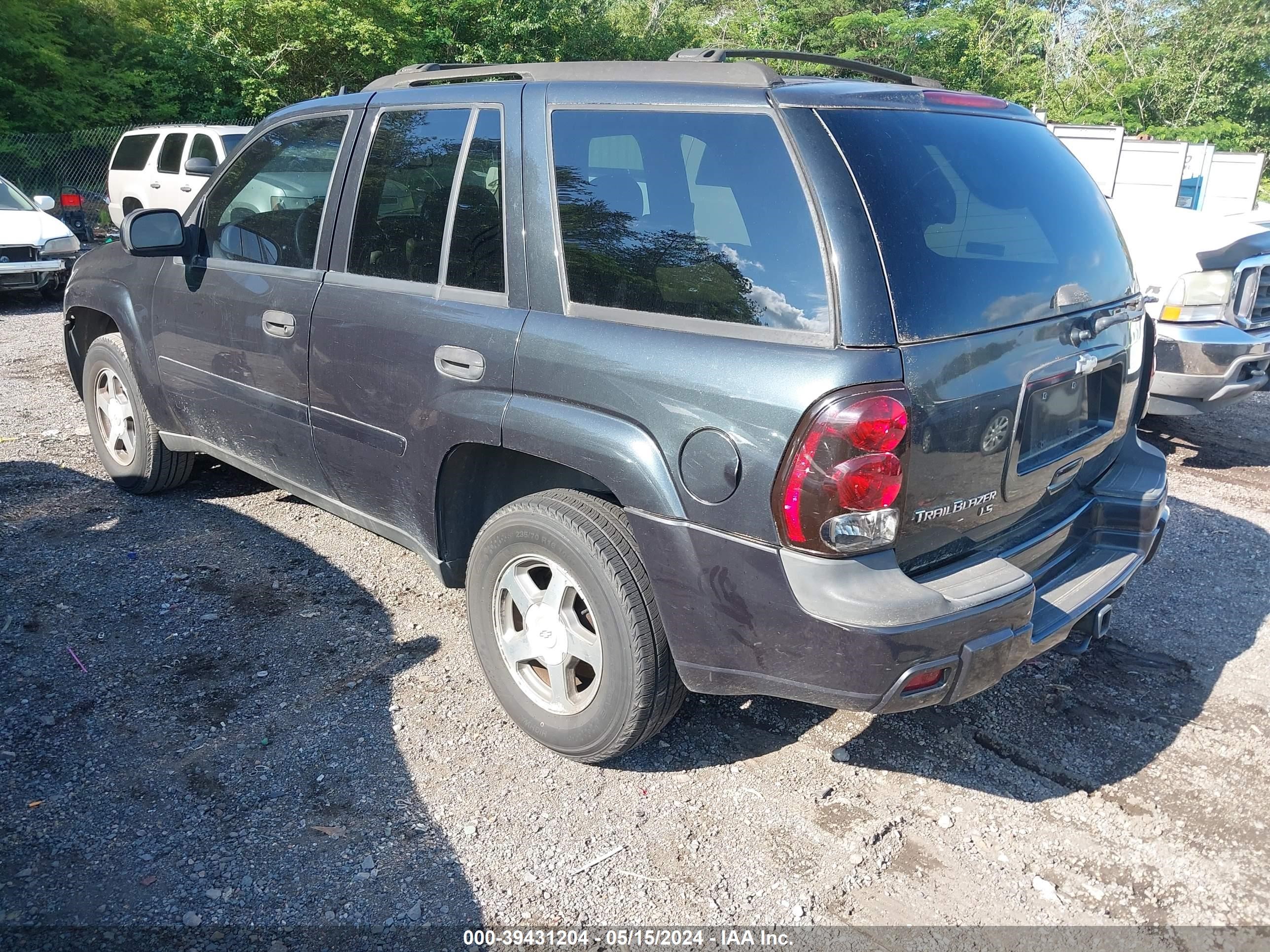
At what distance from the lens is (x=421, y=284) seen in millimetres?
3342

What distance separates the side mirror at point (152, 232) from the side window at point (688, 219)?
2083 mm

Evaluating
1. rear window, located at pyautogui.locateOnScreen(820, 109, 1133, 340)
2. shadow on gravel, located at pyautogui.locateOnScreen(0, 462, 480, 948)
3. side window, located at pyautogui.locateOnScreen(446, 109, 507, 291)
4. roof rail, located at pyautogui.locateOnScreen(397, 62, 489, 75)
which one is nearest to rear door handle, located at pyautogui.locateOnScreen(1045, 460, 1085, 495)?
rear window, located at pyautogui.locateOnScreen(820, 109, 1133, 340)

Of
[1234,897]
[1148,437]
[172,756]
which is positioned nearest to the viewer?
[1234,897]

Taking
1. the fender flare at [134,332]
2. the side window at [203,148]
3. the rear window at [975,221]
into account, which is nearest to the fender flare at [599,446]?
the rear window at [975,221]

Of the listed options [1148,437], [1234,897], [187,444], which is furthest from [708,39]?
[1234,897]

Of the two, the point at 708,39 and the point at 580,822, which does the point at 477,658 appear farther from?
the point at 708,39

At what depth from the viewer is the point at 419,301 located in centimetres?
332

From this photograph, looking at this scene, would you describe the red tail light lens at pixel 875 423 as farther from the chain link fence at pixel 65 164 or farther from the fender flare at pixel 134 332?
the chain link fence at pixel 65 164

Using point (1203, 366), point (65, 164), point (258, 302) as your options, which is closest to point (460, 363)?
point (258, 302)

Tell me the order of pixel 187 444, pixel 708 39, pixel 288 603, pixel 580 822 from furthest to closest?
1. pixel 708 39
2. pixel 187 444
3. pixel 288 603
4. pixel 580 822

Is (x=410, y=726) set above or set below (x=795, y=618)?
below

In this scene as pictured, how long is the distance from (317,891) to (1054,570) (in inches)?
91.2

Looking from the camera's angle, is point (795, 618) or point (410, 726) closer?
point (795, 618)

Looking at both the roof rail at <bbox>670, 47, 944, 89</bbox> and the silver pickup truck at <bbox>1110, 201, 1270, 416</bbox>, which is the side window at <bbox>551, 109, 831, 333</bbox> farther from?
the silver pickup truck at <bbox>1110, 201, 1270, 416</bbox>
